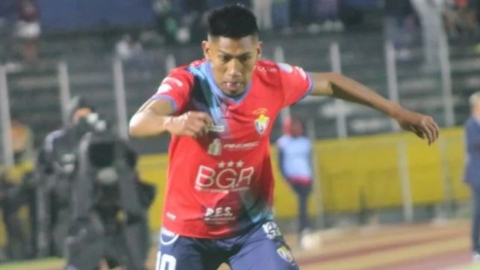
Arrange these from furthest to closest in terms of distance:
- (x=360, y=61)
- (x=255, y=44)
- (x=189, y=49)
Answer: (x=360, y=61) → (x=189, y=49) → (x=255, y=44)

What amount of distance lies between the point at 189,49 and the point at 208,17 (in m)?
18.6

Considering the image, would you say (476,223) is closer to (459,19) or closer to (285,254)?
(285,254)

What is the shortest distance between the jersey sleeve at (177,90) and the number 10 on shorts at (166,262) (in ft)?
2.83

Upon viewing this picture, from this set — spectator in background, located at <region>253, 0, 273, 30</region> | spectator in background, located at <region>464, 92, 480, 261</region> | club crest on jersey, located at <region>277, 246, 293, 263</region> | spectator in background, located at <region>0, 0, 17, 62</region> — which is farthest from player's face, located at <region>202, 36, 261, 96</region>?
spectator in background, located at <region>253, 0, 273, 30</region>

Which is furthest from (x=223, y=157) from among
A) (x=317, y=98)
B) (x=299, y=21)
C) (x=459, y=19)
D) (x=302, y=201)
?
(x=459, y=19)

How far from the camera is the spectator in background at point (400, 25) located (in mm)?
28203

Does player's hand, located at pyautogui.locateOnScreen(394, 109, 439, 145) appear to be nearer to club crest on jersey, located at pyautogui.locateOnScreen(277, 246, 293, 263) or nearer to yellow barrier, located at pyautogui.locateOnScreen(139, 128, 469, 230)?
club crest on jersey, located at pyautogui.locateOnScreen(277, 246, 293, 263)

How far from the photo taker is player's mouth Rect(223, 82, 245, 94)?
7.40 m

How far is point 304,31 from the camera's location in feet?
93.8

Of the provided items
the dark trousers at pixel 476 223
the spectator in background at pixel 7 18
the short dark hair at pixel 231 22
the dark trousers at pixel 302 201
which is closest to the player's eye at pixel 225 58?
the short dark hair at pixel 231 22

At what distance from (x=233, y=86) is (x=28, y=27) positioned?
19.8 meters

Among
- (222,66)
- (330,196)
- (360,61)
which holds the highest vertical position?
(222,66)

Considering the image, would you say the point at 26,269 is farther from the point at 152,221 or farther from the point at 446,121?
the point at 446,121

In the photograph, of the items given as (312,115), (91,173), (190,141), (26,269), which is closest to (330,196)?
(312,115)
